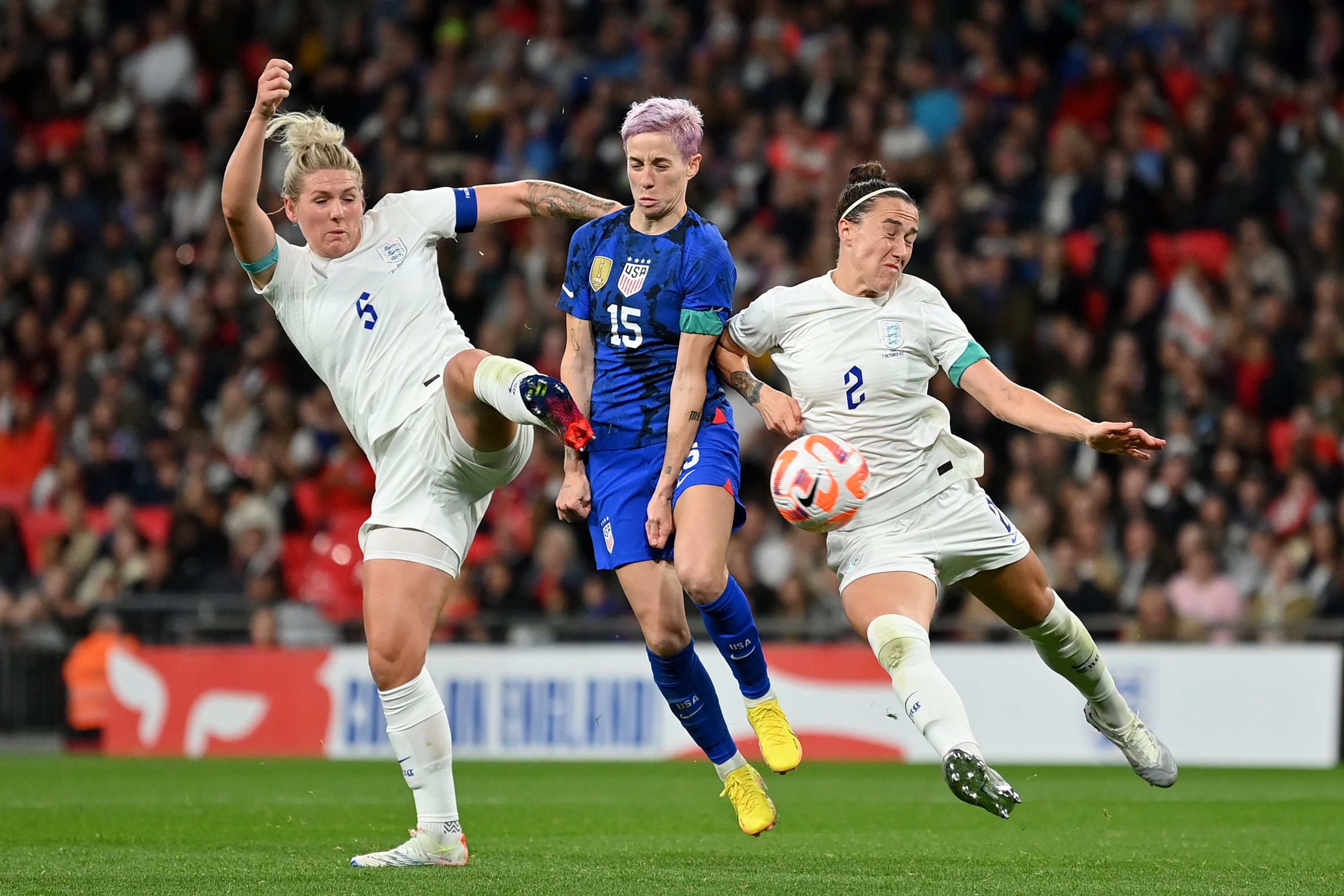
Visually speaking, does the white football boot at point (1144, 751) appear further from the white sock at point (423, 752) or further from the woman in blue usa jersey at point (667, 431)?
the white sock at point (423, 752)

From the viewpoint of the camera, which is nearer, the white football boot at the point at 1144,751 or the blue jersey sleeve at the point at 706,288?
the blue jersey sleeve at the point at 706,288

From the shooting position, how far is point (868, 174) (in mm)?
7309

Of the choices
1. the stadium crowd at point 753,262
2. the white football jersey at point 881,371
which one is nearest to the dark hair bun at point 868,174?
the white football jersey at point 881,371

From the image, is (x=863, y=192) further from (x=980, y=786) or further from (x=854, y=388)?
(x=980, y=786)

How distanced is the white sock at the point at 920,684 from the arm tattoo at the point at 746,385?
1030 mm

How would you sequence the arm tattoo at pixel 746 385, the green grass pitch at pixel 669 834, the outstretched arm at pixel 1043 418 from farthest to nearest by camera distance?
the arm tattoo at pixel 746 385 → the green grass pitch at pixel 669 834 → the outstretched arm at pixel 1043 418

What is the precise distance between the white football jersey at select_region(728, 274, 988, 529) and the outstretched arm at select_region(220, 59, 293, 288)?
6.05 ft

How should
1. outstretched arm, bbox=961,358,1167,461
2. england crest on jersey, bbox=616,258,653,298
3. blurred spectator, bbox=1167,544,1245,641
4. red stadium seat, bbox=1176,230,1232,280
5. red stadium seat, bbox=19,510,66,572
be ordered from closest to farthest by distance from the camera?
outstretched arm, bbox=961,358,1167,461, england crest on jersey, bbox=616,258,653,298, blurred spectator, bbox=1167,544,1245,641, red stadium seat, bbox=1176,230,1232,280, red stadium seat, bbox=19,510,66,572

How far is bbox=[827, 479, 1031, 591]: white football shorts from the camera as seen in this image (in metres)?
7.13

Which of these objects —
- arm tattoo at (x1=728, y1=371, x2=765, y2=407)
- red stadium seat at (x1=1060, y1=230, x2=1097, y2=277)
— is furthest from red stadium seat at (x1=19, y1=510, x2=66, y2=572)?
arm tattoo at (x1=728, y1=371, x2=765, y2=407)

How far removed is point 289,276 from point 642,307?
132cm

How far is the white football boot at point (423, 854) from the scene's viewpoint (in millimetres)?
6684

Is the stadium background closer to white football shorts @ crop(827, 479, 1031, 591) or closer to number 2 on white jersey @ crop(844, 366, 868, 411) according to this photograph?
white football shorts @ crop(827, 479, 1031, 591)

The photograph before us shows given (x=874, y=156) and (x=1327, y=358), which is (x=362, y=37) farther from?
(x=1327, y=358)
